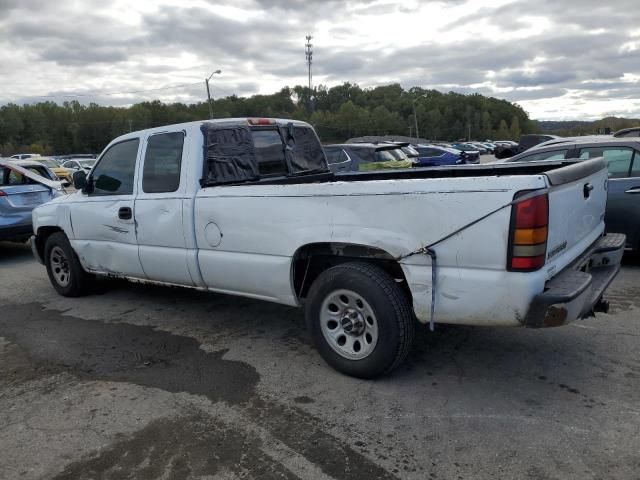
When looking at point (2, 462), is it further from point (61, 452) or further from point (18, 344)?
point (18, 344)

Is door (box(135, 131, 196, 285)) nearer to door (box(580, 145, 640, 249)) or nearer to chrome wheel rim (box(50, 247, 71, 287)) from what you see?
chrome wheel rim (box(50, 247, 71, 287))

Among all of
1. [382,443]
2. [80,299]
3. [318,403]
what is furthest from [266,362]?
[80,299]

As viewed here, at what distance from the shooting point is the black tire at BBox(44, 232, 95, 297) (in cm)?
627

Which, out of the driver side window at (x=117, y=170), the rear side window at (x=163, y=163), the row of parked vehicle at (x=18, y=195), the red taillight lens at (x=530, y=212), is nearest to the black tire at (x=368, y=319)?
the red taillight lens at (x=530, y=212)

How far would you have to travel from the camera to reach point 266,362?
14.0ft

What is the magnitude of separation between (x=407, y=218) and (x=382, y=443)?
1360mm

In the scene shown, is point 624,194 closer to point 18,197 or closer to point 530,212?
point 530,212

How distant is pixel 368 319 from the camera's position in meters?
3.72

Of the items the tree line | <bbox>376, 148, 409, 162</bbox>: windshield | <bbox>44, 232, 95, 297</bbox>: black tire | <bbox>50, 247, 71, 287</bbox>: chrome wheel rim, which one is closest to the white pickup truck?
<bbox>44, 232, 95, 297</bbox>: black tire

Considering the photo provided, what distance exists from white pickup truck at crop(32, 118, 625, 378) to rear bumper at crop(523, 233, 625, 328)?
11 millimetres

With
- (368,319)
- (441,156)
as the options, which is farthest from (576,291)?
(441,156)

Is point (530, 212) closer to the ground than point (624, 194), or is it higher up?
higher up

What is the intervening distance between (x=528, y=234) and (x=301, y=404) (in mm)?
1805

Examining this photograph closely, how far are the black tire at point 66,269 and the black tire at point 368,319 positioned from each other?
359 centimetres
